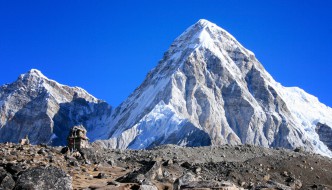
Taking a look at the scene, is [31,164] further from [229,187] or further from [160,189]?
[229,187]

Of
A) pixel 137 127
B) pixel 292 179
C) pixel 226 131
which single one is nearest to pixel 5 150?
pixel 292 179

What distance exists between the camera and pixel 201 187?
19938 millimetres

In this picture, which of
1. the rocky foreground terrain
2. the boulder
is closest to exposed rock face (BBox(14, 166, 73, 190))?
the rocky foreground terrain

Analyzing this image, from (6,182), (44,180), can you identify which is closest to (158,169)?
(6,182)

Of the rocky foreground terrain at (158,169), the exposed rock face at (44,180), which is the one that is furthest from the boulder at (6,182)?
the exposed rock face at (44,180)

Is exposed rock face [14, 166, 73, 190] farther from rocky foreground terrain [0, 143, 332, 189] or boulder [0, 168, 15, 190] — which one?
boulder [0, 168, 15, 190]

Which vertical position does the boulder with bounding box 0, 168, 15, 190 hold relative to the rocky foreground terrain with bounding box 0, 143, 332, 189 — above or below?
below

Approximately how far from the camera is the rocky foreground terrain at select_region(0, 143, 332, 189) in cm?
2075

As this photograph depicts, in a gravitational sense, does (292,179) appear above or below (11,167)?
above

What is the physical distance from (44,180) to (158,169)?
32.3ft

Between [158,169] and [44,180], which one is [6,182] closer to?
[44,180]

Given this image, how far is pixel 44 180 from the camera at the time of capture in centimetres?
2019

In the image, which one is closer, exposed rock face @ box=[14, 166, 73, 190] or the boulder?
exposed rock face @ box=[14, 166, 73, 190]

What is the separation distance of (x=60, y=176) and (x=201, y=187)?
15.4 feet
